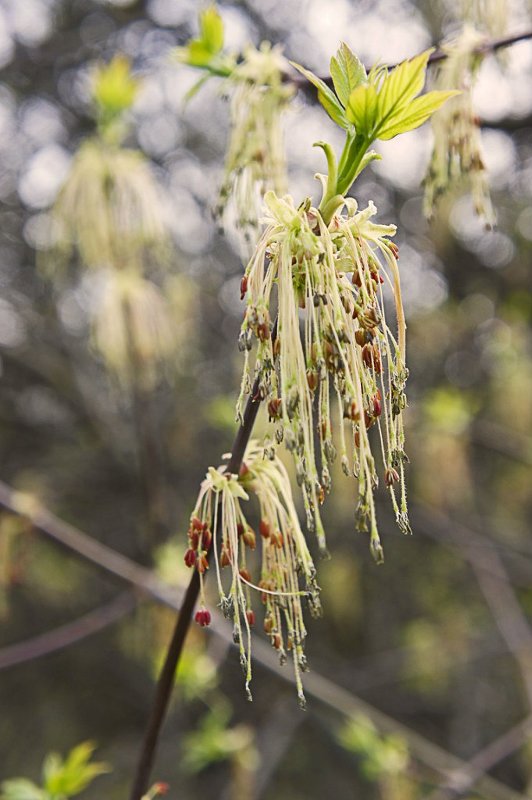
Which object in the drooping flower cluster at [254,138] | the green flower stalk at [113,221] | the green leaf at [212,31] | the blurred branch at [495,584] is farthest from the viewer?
the blurred branch at [495,584]

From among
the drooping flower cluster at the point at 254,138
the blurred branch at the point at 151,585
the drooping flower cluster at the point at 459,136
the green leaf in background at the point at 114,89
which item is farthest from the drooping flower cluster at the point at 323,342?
the green leaf in background at the point at 114,89

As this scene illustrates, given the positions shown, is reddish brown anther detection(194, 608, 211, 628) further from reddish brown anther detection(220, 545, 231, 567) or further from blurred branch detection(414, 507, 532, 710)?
blurred branch detection(414, 507, 532, 710)

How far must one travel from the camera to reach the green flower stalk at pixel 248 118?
4.55ft

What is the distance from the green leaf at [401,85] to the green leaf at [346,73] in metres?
0.05

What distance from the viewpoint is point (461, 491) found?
528 cm

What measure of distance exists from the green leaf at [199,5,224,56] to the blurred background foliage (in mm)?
2553

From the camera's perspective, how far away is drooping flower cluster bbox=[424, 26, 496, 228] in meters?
1.47

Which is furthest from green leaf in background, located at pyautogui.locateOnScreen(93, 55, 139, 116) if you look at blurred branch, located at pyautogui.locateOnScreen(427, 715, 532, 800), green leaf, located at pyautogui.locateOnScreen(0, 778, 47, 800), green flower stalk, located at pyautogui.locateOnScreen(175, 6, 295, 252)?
blurred branch, located at pyautogui.locateOnScreen(427, 715, 532, 800)

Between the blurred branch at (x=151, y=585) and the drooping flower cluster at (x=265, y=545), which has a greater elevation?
the drooping flower cluster at (x=265, y=545)

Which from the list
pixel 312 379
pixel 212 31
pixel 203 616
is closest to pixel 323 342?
pixel 312 379

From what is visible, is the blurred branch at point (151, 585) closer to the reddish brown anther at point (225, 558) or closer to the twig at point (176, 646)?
the twig at point (176, 646)

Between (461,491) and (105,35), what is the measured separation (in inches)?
152

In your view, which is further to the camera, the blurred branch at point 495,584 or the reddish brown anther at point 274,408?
the blurred branch at point 495,584

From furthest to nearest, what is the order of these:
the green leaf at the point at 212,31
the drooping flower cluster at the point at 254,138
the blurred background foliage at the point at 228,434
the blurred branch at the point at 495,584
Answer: the blurred background foliage at the point at 228,434, the blurred branch at the point at 495,584, the green leaf at the point at 212,31, the drooping flower cluster at the point at 254,138
